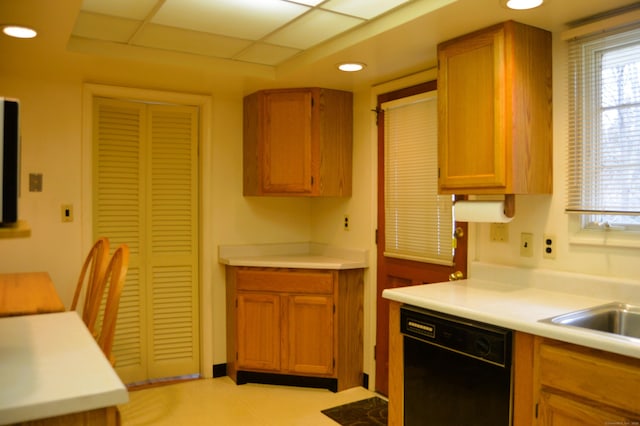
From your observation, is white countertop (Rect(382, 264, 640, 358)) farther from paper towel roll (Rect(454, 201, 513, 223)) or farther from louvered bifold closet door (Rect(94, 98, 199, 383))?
louvered bifold closet door (Rect(94, 98, 199, 383))

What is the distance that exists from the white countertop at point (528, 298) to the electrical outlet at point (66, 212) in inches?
83.9

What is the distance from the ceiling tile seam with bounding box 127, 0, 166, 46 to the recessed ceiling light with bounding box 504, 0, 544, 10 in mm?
1457

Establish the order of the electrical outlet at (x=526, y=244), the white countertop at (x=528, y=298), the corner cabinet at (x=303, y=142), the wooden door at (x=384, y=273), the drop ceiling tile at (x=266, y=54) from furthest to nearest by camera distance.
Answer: the corner cabinet at (x=303, y=142) → the wooden door at (x=384, y=273) → the drop ceiling tile at (x=266, y=54) → the electrical outlet at (x=526, y=244) → the white countertop at (x=528, y=298)

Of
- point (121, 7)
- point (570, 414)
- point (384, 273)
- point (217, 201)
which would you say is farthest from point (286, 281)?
point (570, 414)

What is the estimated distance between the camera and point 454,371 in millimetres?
1987

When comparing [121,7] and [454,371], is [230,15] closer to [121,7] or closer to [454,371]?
[121,7]

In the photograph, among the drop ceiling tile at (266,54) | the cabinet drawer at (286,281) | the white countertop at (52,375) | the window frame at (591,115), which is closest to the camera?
the white countertop at (52,375)

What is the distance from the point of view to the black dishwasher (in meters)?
1.82

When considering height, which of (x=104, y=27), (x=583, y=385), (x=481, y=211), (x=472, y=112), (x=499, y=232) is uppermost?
(x=104, y=27)

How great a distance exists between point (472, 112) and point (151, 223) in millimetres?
2318

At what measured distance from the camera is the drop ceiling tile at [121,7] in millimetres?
2191

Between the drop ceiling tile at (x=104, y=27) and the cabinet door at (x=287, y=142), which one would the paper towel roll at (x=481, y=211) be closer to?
the cabinet door at (x=287, y=142)

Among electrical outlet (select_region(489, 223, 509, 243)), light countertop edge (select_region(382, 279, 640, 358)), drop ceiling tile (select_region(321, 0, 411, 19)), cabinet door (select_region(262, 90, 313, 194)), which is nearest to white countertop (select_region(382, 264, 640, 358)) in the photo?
light countertop edge (select_region(382, 279, 640, 358))

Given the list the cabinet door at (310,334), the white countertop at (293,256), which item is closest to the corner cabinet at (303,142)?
the white countertop at (293,256)
